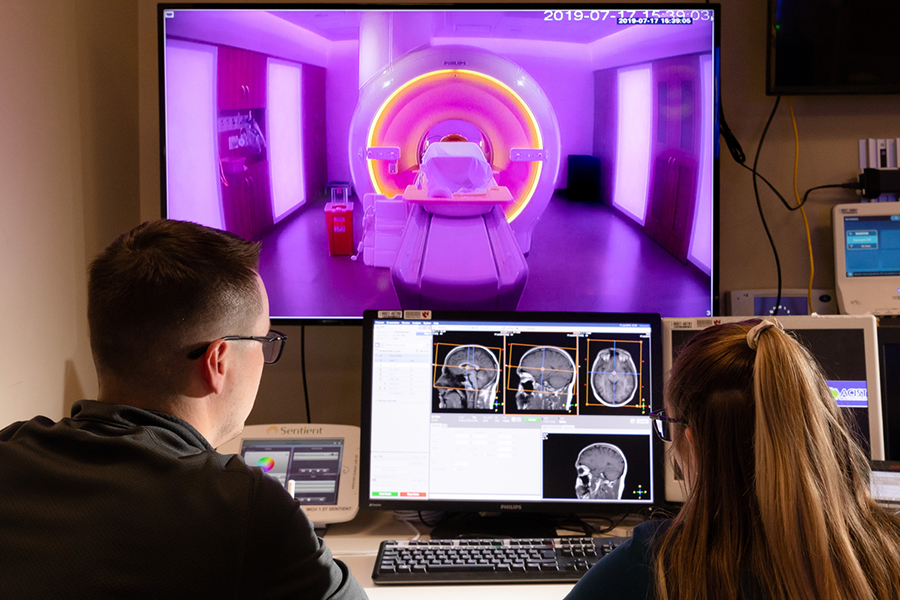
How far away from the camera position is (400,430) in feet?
5.16

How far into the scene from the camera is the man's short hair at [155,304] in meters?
0.98

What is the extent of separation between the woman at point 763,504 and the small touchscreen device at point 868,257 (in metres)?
1.25

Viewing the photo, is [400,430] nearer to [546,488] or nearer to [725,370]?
[546,488]

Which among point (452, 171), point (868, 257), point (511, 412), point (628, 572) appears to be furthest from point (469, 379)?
point (868, 257)

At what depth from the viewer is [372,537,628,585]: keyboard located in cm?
130

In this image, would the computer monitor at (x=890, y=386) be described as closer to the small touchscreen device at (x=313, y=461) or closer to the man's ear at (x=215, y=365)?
the small touchscreen device at (x=313, y=461)

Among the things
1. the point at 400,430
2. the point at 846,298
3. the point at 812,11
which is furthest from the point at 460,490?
the point at 812,11

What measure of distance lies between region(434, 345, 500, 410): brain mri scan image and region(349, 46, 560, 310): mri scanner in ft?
1.12

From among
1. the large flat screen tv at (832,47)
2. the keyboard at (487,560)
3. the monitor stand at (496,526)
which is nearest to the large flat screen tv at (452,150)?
the large flat screen tv at (832,47)

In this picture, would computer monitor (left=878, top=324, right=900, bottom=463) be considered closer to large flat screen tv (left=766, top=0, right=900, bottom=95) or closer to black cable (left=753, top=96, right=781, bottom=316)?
black cable (left=753, top=96, right=781, bottom=316)

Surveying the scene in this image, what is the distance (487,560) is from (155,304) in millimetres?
798

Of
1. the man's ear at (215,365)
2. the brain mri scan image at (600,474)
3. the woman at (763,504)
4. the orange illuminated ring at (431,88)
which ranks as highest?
the orange illuminated ring at (431,88)

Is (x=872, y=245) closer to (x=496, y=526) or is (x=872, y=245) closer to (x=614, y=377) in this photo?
(x=614, y=377)

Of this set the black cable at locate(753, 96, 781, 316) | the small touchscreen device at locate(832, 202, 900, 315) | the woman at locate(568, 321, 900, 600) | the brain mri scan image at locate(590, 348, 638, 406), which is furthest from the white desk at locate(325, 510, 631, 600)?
the small touchscreen device at locate(832, 202, 900, 315)
